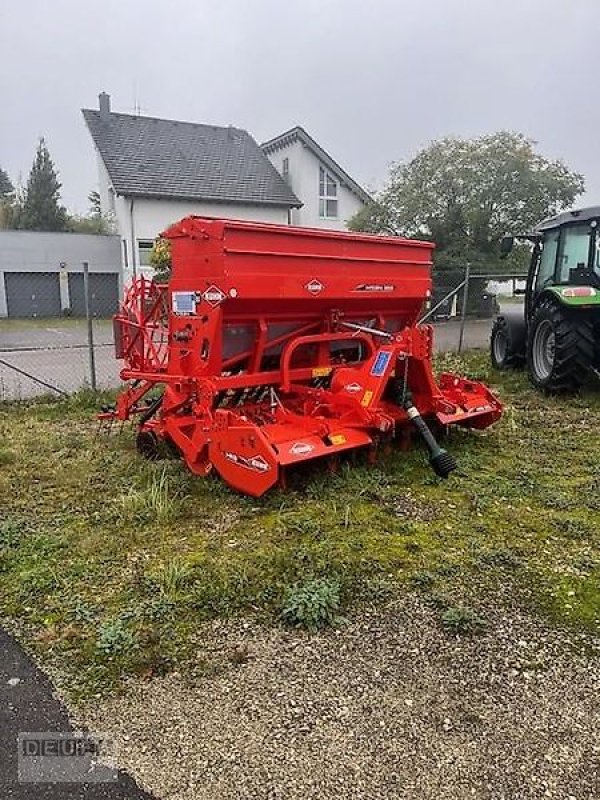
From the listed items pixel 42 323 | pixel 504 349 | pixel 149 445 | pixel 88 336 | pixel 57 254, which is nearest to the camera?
pixel 149 445

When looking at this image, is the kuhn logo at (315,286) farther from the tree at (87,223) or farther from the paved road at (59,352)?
the tree at (87,223)

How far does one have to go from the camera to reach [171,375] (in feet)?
17.5

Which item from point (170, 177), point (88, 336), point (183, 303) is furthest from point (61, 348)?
point (170, 177)

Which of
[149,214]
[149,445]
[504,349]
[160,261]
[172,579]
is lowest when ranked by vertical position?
[172,579]

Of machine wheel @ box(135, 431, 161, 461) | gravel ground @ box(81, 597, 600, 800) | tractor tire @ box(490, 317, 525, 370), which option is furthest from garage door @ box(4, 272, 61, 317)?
gravel ground @ box(81, 597, 600, 800)

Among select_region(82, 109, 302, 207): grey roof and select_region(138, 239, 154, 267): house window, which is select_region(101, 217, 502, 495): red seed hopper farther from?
select_region(82, 109, 302, 207): grey roof

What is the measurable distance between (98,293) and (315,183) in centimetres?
1015

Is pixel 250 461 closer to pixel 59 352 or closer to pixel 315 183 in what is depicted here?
pixel 59 352

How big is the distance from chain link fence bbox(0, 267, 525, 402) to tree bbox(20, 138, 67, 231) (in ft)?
40.4

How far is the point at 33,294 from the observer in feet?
84.4

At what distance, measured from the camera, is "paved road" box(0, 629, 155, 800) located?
2168 mm

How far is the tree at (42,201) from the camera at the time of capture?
121 ft

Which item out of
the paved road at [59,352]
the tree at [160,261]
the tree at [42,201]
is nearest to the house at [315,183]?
the tree at [160,261]

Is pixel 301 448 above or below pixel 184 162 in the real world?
below
